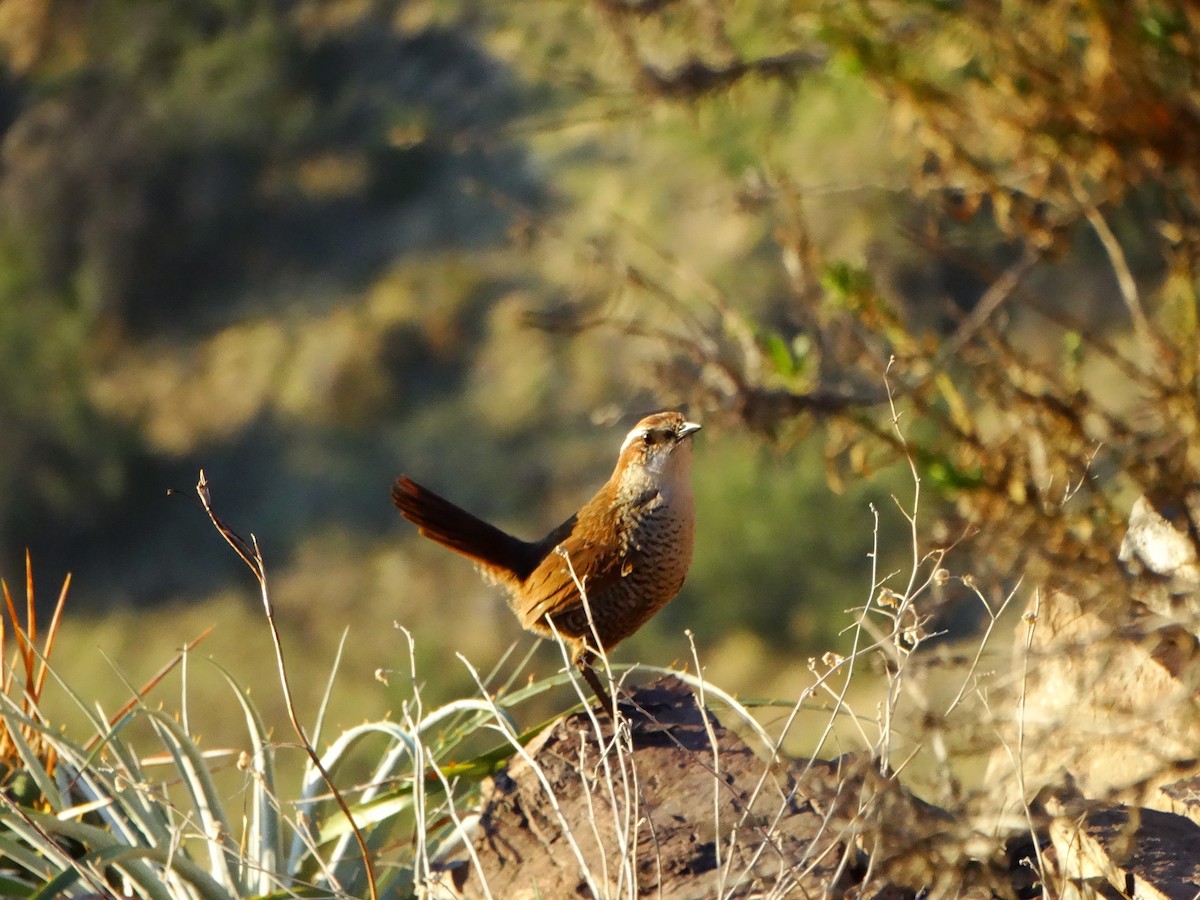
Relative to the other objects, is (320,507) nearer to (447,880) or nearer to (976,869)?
(447,880)

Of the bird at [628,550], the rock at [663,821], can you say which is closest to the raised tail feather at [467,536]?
the bird at [628,550]

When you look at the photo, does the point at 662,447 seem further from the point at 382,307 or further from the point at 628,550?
the point at 382,307

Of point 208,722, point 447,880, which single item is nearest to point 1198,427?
point 447,880

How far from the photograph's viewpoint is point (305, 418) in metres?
17.8

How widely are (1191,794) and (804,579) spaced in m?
10.4

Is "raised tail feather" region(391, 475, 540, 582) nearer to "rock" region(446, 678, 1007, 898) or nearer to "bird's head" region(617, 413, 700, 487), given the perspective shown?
"bird's head" region(617, 413, 700, 487)

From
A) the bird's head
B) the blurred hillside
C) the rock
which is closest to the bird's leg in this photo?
the rock

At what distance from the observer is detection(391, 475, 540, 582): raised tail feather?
4.71 m

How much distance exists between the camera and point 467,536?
15.8ft

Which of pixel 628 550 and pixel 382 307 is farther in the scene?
pixel 382 307

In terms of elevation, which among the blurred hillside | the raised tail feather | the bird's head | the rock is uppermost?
the bird's head

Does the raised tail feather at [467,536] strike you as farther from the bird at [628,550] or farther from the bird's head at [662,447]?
the bird's head at [662,447]

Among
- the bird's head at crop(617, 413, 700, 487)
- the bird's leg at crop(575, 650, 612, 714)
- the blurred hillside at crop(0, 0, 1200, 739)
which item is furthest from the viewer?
the blurred hillside at crop(0, 0, 1200, 739)

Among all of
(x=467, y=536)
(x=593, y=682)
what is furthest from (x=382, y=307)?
(x=593, y=682)
